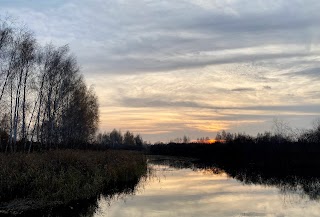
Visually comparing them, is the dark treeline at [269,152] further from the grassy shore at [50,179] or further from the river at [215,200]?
the grassy shore at [50,179]

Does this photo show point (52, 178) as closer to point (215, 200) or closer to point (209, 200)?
point (209, 200)

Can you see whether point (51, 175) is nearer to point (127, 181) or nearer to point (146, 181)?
point (127, 181)

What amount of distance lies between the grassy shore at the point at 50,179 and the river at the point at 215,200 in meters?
1.45

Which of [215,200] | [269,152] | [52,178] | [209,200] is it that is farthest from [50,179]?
[269,152]

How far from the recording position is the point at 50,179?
18.5 meters

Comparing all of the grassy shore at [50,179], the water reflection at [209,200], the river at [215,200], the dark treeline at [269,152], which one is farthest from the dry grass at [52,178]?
the dark treeline at [269,152]

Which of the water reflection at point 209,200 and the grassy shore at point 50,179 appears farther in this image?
the grassy shore at point 50,179

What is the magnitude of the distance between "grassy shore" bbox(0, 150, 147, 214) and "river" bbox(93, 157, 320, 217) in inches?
56.9

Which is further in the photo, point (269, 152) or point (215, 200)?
point (269, 152)

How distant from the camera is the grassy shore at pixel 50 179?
17344 millimetres

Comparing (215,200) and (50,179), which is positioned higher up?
(50,179)

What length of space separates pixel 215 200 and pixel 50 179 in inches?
349

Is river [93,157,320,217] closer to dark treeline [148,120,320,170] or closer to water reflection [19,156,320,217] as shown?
water reflection [19,156,320,217]

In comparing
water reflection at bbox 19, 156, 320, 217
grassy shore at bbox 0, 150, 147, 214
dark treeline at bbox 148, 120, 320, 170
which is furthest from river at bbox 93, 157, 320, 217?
dark treeline at bbox 148, 120, 320, 170
